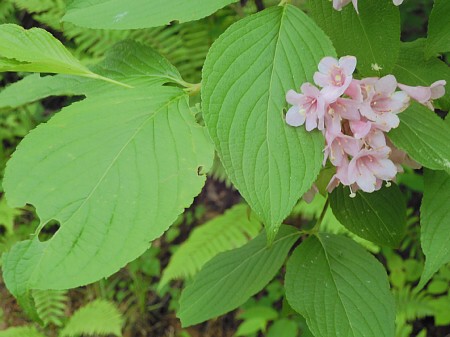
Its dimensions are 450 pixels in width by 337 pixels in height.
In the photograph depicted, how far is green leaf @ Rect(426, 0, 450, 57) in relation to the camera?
97 cm

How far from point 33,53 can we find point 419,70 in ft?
2.13

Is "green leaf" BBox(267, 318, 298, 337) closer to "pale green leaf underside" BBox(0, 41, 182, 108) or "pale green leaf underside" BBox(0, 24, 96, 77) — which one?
"pale green leaf underside" BBox(0, 41, 182, 108)

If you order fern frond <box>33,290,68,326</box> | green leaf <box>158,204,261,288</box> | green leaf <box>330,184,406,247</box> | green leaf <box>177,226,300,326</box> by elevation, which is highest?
green leaf <box>330,184,406,247</box>

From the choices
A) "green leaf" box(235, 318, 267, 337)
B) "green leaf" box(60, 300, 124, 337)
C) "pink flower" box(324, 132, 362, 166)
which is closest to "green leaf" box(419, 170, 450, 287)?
"pink flower" box(324, 132, 362, 166)

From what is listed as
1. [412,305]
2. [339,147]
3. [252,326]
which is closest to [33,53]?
[339,147]

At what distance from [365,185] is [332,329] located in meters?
0.29

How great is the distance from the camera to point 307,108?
0.81 m

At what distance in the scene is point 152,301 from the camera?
3.65 metres

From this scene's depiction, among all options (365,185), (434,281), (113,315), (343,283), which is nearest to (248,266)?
(343,283)

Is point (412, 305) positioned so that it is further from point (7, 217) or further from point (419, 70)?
point (7, 217)

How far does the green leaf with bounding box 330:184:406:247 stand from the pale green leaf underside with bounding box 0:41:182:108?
0.40m

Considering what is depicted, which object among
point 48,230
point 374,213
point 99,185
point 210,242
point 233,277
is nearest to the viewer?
point 99,185

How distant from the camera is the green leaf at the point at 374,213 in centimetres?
116

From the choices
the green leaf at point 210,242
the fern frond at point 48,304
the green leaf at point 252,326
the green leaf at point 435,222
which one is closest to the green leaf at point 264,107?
the green leaf at point 435,222
